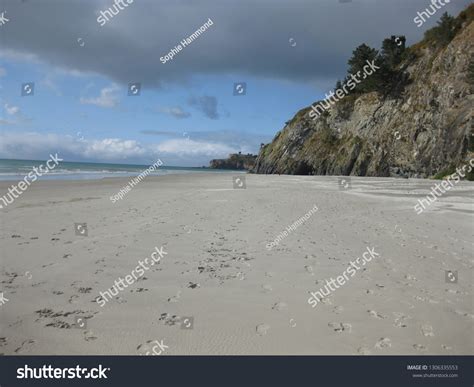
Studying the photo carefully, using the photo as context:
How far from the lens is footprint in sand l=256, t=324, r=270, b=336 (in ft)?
14.9

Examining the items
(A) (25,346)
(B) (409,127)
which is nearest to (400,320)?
(A) (25,346)

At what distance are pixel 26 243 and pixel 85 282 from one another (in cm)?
368

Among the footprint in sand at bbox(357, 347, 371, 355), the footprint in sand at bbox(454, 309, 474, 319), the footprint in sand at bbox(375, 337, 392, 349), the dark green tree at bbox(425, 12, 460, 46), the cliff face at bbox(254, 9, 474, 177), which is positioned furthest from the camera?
the dark green tree at bbox(425, 12, 460, 46)

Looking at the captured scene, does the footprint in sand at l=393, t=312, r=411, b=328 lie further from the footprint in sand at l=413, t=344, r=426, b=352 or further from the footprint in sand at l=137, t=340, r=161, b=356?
the footprint in sand at l=137, t=340, r=161, b=356

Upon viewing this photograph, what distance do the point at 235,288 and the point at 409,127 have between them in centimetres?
5238

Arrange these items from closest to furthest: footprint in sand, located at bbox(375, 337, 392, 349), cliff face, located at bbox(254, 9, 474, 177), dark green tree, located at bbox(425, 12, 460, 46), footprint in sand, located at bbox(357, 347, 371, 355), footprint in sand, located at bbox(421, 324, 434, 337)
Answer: footprint in sand, located at bbox(357, 347, 371, 355), footprint in sand, located at bbox(375, 337, 392, 349), footprint in sand, located at bbox(421, 324, 434, 337), cliff face, located at bbox(254, 9, 474, 177), dark green tree, located at bbox(425, 12, 460, 46)

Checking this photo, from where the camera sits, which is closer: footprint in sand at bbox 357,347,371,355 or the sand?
footprint in sand at bbox 357,347,371,355

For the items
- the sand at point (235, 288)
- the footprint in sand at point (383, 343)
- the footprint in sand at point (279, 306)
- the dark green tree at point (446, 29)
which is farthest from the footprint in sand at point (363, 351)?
the dark green tree at point (446, 29)

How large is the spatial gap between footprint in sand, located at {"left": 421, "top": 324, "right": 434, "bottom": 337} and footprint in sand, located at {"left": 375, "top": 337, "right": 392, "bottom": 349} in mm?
624

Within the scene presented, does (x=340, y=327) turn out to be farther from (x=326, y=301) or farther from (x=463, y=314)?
(x=463, y=314)

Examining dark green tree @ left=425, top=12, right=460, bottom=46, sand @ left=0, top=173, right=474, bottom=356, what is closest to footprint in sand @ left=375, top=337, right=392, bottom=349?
sand @ left=0, top=173, right=474, bottom=356

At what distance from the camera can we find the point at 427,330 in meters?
4.62
